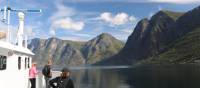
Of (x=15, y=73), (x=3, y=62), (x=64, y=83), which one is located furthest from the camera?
(x=15, y=73)

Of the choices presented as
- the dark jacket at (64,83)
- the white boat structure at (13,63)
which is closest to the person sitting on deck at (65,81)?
the dark jacket at (64,83)

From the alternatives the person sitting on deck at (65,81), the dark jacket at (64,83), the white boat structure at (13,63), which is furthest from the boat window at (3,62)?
the person sitting on deck at (65,81)

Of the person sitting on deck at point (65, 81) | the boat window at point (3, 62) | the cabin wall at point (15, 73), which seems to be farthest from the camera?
the boat window at point (3, 62)

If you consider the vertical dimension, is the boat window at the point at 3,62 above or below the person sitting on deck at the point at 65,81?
above

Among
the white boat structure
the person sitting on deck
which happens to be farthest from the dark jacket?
the white boat structure

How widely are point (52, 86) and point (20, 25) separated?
17201 mm

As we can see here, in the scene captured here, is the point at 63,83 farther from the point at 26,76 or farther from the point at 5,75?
the point at 26,76

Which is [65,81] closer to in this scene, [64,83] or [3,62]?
[64,83]

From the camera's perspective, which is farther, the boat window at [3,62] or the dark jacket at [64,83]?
the boat window at [3,62]

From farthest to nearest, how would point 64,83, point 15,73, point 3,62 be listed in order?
point 15,73 → point 3,62 → point 64,83

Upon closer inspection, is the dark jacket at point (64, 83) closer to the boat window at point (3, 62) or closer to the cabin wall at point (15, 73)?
the cabin wall at point (15, 73)

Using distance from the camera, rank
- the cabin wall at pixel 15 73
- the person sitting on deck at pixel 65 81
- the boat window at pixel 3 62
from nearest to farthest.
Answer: the person sitting on deck at pixel 65 81, the cabin wall at pixel 15 73, the boat window at pixel 3 62

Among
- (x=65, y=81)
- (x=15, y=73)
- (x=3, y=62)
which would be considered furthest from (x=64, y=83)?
(x=15, y=73)

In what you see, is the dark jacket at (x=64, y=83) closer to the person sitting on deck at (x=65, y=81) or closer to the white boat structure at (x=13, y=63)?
the person sitting on deck at (x=65, y=81)
